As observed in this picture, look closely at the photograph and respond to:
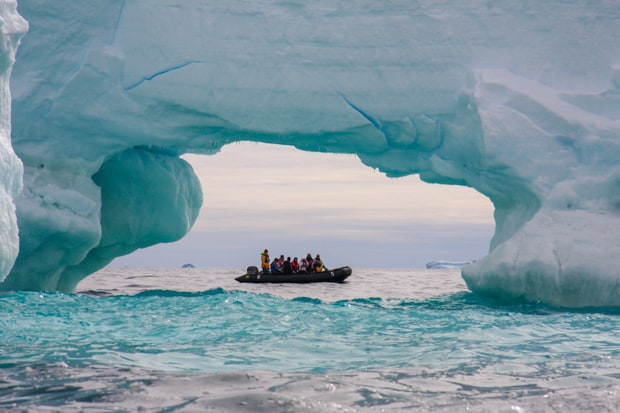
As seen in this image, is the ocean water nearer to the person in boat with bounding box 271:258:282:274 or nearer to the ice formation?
the ice formation

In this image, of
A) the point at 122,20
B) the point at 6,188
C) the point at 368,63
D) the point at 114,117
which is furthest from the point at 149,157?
the point at 6,188

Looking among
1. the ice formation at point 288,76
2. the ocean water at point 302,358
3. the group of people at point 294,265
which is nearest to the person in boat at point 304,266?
the group of people at point 294,265

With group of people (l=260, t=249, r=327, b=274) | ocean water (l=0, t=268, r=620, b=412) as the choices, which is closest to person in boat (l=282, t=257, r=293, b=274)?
group of people (l=260, t=249, r=327, b=274)

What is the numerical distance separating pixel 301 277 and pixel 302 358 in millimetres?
13034

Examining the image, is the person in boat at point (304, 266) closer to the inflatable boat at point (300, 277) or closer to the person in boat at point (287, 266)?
the person in boat at point (287, 266)

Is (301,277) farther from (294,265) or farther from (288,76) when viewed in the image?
(288,76)

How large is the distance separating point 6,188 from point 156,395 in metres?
3.33

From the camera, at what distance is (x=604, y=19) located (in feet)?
43.8

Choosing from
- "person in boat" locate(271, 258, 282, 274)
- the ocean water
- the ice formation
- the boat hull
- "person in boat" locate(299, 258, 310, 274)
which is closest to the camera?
the ocean water

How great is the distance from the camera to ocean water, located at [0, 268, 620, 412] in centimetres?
470

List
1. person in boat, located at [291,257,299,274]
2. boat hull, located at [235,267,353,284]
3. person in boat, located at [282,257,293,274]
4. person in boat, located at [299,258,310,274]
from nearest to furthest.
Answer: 1. boat hull, located at [235,267,353,284]
2. person in boat, located at [299,258,310,274]
3. person in boat, located at [282,257,293,274]
4. person in boat, located at [291,257,299,274]

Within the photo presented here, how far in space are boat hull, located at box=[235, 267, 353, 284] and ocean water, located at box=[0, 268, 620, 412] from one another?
8150 millimetres

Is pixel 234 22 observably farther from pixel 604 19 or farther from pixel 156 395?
pixel 156 395

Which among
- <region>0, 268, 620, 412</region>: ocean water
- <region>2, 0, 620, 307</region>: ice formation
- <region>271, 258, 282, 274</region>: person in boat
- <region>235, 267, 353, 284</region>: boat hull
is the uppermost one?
<region>2, 0, 620, 307</region>: ice formation
